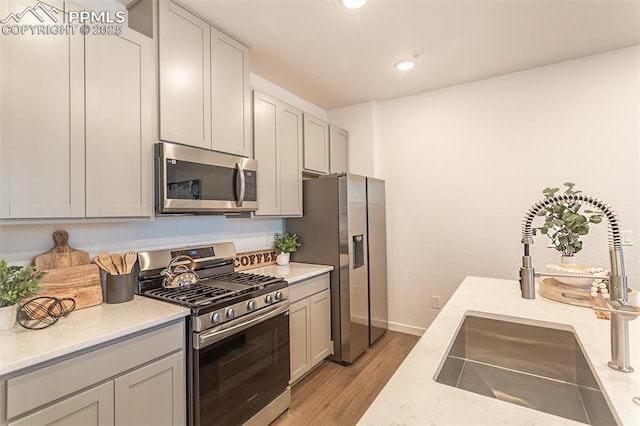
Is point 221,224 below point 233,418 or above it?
above

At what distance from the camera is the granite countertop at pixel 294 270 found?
2.29m

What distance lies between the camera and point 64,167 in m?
1.37

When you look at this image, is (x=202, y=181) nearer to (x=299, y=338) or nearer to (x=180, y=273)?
(x=180, y=273)

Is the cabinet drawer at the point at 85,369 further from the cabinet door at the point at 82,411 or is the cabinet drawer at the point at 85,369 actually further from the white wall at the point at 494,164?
the white wall at the point at 494,164

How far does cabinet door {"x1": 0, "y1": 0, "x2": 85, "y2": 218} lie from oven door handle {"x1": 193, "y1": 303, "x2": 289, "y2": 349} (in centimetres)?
82

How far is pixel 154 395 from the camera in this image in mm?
1368

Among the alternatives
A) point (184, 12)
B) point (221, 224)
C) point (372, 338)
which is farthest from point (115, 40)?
point (372, 338)

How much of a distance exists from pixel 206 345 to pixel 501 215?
2702 millimetres

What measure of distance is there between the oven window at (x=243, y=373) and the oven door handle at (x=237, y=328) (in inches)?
1.2

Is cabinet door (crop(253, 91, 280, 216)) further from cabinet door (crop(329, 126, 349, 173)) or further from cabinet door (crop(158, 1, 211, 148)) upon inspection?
cabinet door (crop(329, 126, 349, 173))

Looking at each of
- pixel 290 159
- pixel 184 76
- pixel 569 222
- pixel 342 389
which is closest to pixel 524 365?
pixel 569 222

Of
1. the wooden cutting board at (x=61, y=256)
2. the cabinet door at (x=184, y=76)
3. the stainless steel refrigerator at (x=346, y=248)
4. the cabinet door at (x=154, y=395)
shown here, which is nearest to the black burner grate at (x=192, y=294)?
the cabinet door at (x=154, y=395)

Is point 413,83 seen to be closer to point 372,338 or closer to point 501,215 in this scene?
point 501,215

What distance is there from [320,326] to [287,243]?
780mm
